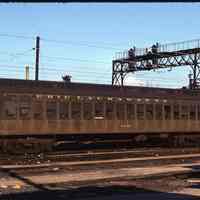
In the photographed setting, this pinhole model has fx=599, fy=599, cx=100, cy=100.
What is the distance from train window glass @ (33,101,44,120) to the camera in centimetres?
2681

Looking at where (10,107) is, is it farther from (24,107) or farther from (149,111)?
(149,111)

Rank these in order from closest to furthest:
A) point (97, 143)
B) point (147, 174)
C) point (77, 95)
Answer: point (147, 174)
point (77, 95)
point (97, 143)

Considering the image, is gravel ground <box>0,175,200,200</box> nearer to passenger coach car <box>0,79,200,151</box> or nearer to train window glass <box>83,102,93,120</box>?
passenger coach car <box>0,79,200,151</box>

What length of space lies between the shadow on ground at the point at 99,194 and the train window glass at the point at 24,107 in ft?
41.7

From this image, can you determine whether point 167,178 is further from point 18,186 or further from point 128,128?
point 128,128

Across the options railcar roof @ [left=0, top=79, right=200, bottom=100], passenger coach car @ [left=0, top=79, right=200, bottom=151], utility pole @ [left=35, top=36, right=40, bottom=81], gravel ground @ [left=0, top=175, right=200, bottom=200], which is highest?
utility pole @ [left=35, top=36, right=40, bottom=81]

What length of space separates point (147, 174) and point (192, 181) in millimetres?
2054

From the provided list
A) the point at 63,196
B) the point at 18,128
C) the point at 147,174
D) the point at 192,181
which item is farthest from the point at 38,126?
the point at 63,196

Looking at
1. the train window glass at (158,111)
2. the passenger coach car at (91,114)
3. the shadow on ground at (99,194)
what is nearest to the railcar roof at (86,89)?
the passenger coach car at (91,114)

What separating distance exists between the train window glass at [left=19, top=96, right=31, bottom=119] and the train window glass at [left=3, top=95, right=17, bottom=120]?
0.29 m

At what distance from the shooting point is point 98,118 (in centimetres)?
→ 2920

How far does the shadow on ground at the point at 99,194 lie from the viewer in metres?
12.3

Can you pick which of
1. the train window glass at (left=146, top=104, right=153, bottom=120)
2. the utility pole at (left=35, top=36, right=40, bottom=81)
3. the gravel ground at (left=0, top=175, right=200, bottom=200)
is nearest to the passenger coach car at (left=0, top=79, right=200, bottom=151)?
the train window glass at (left=146, top=104, right=153, bottom=120)

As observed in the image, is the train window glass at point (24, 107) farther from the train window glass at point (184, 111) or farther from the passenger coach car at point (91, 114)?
the train window glass at point (184, 111)
